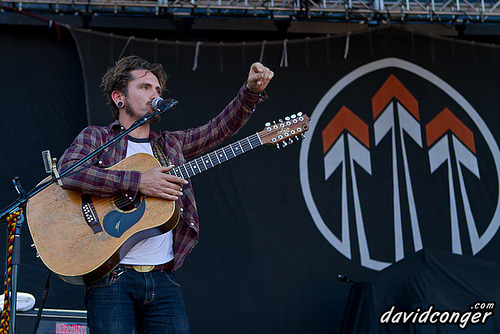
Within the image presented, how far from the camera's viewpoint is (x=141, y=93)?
2.94m

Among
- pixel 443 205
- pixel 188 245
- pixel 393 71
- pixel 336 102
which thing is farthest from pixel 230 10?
pixel 188 245

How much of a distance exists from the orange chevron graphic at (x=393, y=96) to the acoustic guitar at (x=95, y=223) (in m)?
2.53

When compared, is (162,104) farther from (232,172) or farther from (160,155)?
(232,172)

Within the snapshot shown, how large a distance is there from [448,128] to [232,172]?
189 cm

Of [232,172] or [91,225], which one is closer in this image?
[91,225]

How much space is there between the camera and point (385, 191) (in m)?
4.93

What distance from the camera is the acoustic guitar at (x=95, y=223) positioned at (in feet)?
8.15

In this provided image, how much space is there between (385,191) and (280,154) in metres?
0.92

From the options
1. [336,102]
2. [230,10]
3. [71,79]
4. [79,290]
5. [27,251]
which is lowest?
[79,290]

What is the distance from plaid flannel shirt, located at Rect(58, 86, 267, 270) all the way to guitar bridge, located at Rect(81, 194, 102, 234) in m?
0.07

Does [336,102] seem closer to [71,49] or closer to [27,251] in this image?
[71,49]

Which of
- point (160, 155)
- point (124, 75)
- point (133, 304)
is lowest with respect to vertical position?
point (133, 304)

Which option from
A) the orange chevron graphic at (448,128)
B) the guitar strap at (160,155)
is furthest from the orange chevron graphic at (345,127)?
the guitar strap at (160,155)

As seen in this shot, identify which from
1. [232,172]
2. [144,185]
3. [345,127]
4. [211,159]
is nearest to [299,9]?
[345,127]
